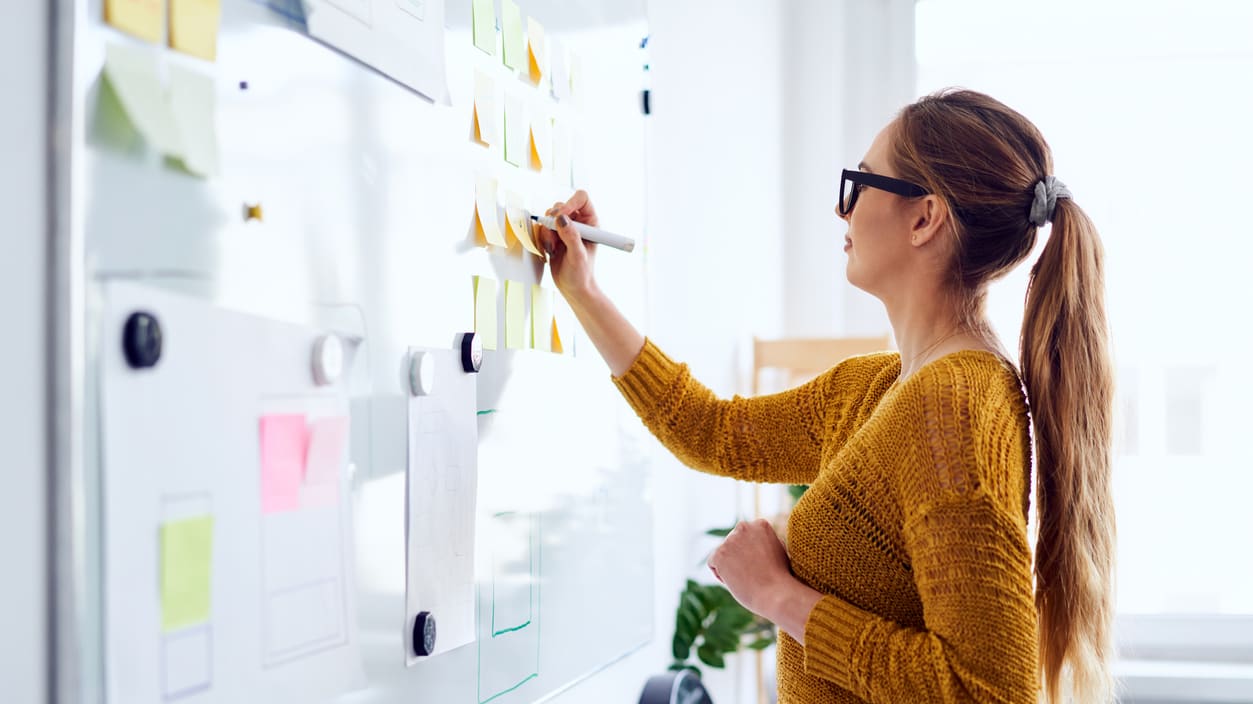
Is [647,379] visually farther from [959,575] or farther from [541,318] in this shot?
[959,575]

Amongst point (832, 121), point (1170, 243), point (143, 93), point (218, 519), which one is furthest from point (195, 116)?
point (1170, 243)

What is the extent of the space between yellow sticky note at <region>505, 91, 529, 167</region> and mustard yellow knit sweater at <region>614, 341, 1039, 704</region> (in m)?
0.51

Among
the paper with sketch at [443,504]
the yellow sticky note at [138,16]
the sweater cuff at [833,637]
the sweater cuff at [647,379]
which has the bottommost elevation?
the sweater cuff at [833,637]

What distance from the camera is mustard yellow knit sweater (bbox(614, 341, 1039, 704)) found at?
980 millimetres

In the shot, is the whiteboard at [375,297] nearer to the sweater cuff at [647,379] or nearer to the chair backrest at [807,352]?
the sweater cuff at [647,379]

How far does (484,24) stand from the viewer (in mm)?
1156

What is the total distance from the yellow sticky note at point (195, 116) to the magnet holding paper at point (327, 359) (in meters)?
0.17

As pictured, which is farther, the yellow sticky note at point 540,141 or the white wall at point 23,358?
the yellow sticky note at point 540,141

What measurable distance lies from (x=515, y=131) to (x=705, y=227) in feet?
3.59

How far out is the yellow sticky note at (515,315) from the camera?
1216mm

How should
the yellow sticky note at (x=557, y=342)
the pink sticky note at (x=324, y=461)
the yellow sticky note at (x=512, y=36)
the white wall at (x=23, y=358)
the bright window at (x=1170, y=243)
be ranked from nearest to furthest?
the white wall at (x=23, y=358) → the pink sticky note at (x=324, y=461) → the yellow sticky note at (x=512, y=36) → the yellow sticky note at (x=557, y=342) → the bright window at (x=1170, y=243)

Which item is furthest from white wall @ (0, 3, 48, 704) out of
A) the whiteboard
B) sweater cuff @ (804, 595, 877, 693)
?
sweater cuff @ (804, 595, 877, 693)

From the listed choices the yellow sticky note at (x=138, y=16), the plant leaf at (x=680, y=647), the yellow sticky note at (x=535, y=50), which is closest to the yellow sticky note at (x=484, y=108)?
the yellow sticky note at (x=535, y=50)

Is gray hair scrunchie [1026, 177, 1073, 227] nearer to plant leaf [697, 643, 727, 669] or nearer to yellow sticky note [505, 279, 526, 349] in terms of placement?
Answer: yellow sticky note [505, 279, 526, 349]
